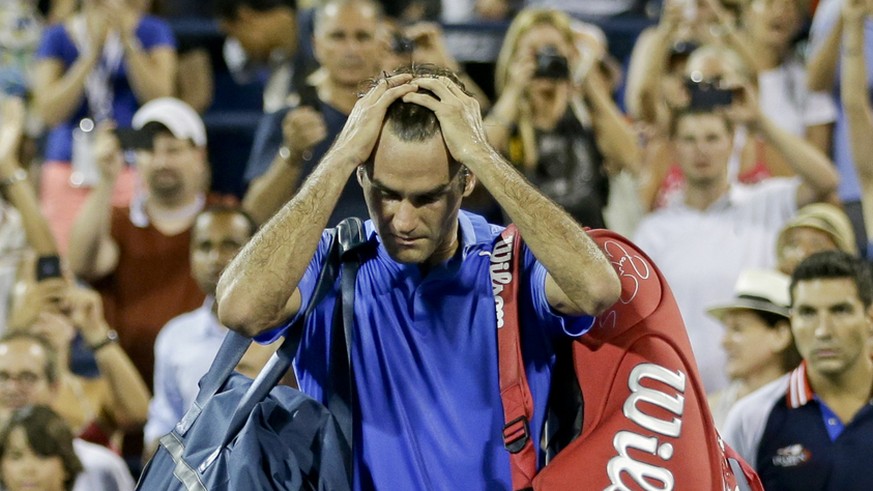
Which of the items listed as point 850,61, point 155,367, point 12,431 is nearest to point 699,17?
point 850,61

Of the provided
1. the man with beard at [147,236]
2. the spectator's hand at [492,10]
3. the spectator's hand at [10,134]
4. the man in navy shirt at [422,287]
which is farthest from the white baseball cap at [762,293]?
the spectator's hand at [492,10]

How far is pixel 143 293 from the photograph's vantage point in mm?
6816

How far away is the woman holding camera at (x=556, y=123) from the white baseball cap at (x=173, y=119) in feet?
4.56

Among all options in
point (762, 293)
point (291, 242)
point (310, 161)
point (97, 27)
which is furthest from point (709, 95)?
point (291, 242)

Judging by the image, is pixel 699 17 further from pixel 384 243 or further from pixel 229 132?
pixel 384 243

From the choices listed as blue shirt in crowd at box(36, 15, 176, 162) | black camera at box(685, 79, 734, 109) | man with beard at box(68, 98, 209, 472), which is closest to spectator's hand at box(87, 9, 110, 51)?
blue shirt in crowd at box(36, 15, 176, 162)

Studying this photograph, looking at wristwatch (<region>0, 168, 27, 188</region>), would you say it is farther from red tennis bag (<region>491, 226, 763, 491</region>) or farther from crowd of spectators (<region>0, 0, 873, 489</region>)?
red tennis bag (<region>491, 226, 763, 491</region>)

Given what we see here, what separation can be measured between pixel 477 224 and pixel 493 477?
23.2 inches

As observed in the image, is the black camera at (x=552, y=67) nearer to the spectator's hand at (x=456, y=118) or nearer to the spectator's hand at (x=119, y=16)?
the spectator's hand at (x=119, y=16)

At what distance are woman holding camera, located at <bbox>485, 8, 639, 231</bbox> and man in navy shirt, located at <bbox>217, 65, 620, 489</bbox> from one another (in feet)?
9.63

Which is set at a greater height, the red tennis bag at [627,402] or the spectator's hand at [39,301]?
the red tennis bag at [627,402]

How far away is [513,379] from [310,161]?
2.96m

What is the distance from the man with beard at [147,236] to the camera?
675cm

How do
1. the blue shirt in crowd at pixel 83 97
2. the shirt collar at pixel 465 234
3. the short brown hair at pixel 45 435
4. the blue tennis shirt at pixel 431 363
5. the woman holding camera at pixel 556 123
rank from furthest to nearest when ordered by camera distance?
the blue shirt in crowd at pixel 83 97 → the woman holding camera at pixel 556 123 → the short brown hair at pixel 45 435 → the shirt collar at pixel 465 234 → the blue tennis shirt at pixel 431 363
